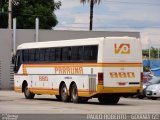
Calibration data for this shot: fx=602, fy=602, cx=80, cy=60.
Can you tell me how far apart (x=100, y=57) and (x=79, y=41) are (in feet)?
7.38

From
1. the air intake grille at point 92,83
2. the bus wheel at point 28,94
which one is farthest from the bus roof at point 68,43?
the bus wheel at point 28,94

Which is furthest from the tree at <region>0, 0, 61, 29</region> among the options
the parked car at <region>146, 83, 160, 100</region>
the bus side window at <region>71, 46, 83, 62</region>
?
the bus side window at <region>71, 46, 83, 62</region>

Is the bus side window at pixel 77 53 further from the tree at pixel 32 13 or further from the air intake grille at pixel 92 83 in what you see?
the tree at pixel 32 13

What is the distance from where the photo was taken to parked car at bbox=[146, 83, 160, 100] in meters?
35.3

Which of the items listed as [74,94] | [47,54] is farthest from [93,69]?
[47,54]

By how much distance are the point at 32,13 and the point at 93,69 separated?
45.7 metres

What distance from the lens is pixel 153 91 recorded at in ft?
117

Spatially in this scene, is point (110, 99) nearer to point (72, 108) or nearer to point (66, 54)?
point (66, 54)

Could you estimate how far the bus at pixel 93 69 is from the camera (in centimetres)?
2856

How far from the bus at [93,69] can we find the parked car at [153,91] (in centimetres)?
529

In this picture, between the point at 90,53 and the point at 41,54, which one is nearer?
the point at 90,53

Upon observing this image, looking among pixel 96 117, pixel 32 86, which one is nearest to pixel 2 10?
pixel 32 86

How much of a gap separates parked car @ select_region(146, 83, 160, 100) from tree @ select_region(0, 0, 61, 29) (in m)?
38.6

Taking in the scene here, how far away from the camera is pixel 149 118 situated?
64.4 ft
